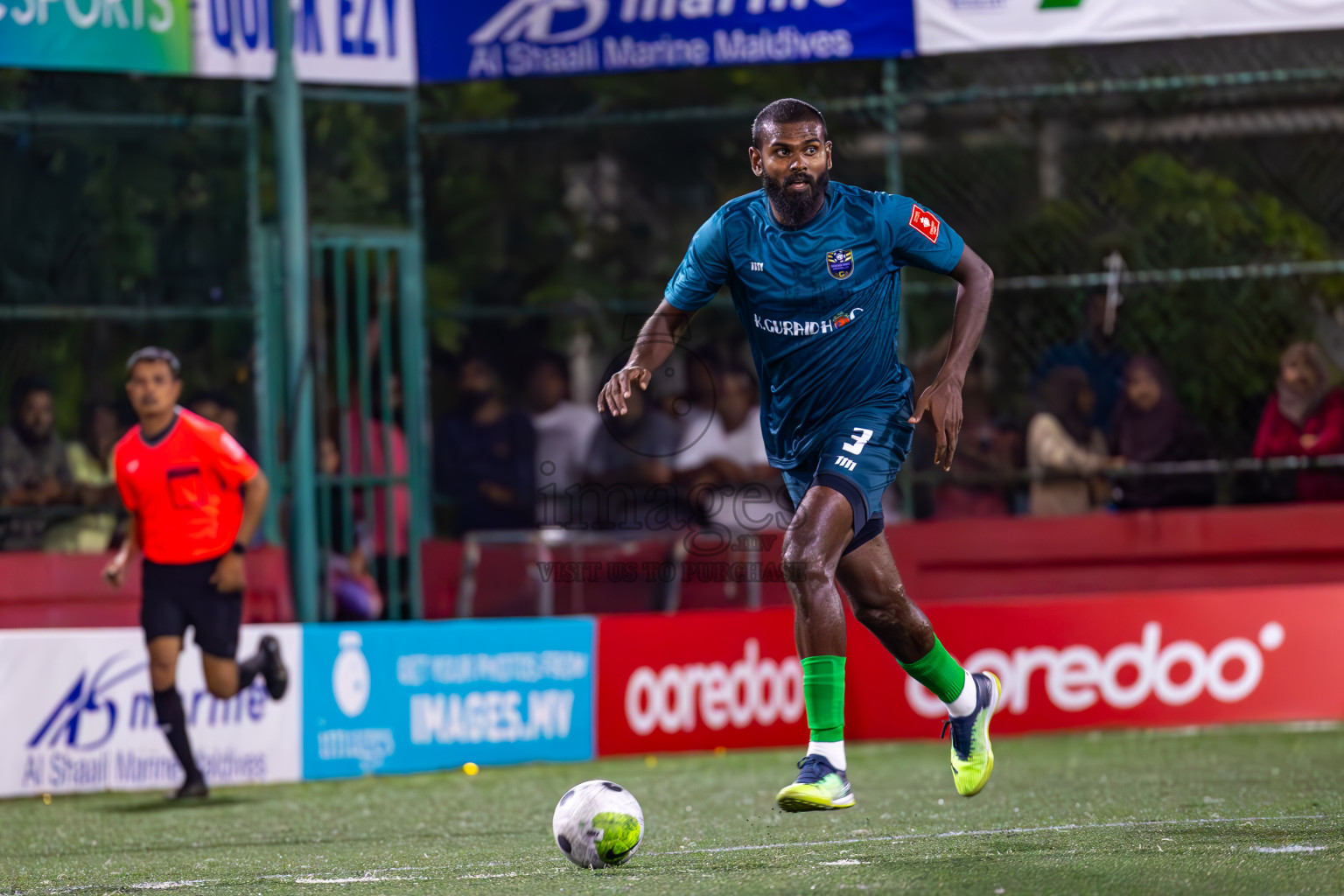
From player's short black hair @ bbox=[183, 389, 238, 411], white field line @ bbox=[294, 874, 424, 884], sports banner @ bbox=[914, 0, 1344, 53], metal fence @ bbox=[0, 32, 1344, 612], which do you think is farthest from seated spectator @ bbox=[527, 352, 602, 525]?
white field line @ bbox=[294, 874, 424, 884]

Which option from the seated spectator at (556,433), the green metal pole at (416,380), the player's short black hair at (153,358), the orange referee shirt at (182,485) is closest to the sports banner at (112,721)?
the orange referee shirt at (182,485)

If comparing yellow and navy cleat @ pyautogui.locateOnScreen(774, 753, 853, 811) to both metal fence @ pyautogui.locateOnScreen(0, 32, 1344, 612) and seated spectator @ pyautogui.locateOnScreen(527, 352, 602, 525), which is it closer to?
metal fence @ pyautogui.locateOnScreen(0, 32, 1344, 612)

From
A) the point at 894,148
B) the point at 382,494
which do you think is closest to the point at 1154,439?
the point at 894,148

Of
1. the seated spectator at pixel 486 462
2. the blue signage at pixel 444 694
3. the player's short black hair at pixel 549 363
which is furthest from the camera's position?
the player's short black hair at pixel 549 363

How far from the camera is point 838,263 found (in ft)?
19.2

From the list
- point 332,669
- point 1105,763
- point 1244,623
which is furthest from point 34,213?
point 1244,623

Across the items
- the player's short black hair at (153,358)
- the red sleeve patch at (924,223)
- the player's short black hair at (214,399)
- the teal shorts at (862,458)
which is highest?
the red sleeve patch at (924,223)

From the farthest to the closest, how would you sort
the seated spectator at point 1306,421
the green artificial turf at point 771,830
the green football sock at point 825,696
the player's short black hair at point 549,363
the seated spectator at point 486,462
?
the player's short black hair at point 549,363, the seated spectator at point 486,462, the seated spectator at point 1306,421, the green football sock at point 825,696, the green artificial turf at point 771,830

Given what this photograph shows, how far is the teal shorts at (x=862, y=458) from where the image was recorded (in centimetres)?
→ 575

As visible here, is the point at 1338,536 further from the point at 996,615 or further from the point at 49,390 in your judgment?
the point at 49,390

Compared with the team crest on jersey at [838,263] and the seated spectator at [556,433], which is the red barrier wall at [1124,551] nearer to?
the seated spectator at [556,433]

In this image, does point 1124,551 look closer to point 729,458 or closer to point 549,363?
point 729,458

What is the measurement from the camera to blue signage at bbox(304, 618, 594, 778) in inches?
381

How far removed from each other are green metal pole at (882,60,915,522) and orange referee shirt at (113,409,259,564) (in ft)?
13.4
